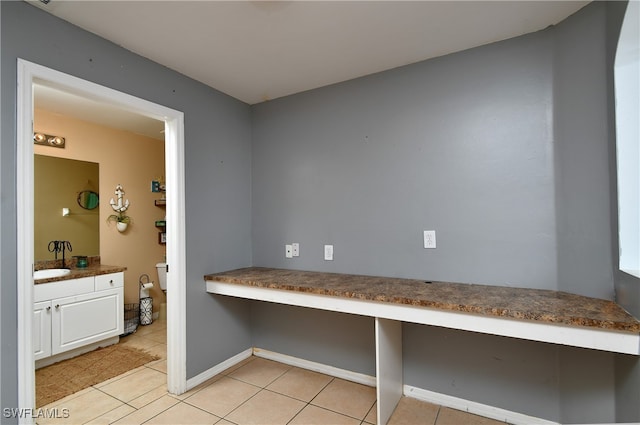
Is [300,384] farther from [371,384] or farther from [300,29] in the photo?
[300,29]

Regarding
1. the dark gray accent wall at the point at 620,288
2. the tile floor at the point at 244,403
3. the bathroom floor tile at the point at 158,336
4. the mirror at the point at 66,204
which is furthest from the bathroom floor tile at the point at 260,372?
the mirror at the point at 66,204

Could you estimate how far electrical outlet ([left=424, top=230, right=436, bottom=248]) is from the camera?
2100mm

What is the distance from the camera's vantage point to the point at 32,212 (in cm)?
156

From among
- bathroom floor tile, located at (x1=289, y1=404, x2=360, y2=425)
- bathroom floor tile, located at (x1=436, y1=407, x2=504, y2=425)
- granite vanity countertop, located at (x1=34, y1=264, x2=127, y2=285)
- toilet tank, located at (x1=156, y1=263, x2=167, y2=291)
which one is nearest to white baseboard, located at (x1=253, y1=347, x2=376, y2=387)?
bathroom floor tile, located at (x1=289, y1=404, x2=360, y2=425)

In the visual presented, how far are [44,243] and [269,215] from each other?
2.35m

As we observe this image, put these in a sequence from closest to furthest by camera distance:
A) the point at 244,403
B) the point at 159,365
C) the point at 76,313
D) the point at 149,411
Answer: the point at 149,411, the point at 244,403, the point at 159,365, the point at 76,313

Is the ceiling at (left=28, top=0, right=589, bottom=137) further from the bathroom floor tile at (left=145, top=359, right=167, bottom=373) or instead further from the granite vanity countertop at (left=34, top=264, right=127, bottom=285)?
the bathroom floor tile at (left=145, top=359, right=167, bottom=373)

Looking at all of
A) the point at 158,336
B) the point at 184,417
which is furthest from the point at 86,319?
the point at 184,417

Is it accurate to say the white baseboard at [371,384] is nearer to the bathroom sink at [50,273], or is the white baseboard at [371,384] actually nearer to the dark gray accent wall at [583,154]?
the dark gray accent wall at [583,154]

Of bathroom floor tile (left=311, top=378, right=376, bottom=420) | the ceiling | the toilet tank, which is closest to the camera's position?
the ceiling

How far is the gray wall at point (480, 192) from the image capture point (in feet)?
5.28

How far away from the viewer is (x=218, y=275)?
8.03 feet

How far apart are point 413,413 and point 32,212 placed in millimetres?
2555

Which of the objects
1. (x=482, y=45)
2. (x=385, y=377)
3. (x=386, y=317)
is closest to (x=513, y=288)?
(x=386, y=317)
